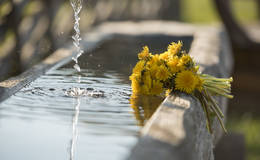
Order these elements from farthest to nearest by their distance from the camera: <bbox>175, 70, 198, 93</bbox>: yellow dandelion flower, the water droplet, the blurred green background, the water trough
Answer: the blurred green background
the water droplet
<bbox>175, 70, 198, 93</bbox>: yellow dandelion flower
the water trough

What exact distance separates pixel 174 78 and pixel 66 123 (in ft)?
2.20

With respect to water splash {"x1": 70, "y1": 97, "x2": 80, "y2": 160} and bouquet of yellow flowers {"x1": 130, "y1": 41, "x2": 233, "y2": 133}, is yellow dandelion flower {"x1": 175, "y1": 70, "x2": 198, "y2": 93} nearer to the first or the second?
bouquet of yellow flowers {"x1": 130, "y1": 41, "x2": 233, "y2": 133}

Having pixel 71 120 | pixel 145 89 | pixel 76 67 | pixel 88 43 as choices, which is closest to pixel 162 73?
pixel 145 89

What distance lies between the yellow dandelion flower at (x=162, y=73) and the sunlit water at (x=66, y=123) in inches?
8.6

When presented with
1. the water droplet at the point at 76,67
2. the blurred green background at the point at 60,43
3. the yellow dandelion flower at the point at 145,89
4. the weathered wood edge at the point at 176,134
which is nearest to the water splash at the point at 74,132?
the weathered wood edge at the point at 176,134

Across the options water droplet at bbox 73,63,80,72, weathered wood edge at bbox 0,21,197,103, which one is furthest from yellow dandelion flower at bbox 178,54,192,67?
water droplet at bbox 73,63,80,72

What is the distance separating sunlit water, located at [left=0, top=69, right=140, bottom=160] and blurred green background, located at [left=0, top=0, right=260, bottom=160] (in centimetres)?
118

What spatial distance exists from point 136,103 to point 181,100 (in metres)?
0.30

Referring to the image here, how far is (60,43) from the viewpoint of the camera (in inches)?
264

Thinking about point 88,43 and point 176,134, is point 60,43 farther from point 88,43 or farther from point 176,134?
point 176,134

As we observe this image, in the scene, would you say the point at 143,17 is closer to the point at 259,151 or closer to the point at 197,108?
the point at 259,151

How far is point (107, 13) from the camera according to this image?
28.5 ft

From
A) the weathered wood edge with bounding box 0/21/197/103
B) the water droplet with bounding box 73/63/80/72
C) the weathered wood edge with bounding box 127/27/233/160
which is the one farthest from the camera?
the water droplet with bounding box 73/63/80/72

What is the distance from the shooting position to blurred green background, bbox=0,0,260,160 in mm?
5416
